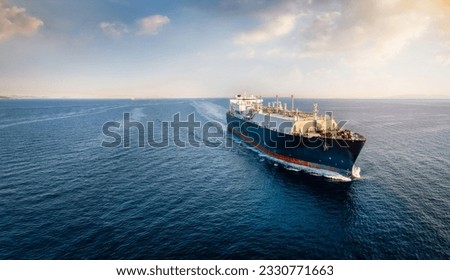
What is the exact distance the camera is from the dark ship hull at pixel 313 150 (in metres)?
50.4

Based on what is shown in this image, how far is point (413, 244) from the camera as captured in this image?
97.0 ft

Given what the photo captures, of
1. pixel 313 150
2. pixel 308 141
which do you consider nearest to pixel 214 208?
pixel 308 141

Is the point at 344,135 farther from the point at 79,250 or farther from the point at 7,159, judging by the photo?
the point at 7,159

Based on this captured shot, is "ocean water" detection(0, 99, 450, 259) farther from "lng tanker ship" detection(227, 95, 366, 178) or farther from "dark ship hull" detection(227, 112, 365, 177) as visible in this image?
"lng tanker ship" detection(227, 95, 366, 178)

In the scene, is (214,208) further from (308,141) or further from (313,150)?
(313,150)

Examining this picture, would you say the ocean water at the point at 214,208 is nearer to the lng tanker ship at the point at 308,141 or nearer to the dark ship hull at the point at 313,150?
the dark ship hull at the point at 313,150

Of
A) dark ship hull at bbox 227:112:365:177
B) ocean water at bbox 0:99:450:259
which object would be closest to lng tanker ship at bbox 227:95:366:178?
dark ship hull at bbox 227:112:365:177

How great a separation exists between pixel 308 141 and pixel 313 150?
86.9 inches

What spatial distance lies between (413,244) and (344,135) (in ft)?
89.6

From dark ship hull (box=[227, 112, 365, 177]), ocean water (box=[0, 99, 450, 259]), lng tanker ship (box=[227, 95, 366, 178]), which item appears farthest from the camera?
lng tanker ship (box=[227, 95, 366, 178])

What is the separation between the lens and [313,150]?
5491 cm

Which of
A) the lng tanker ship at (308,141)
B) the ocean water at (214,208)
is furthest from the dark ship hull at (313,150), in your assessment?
the ocean water at (214,208)

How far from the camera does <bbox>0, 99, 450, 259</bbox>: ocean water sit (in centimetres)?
2866
